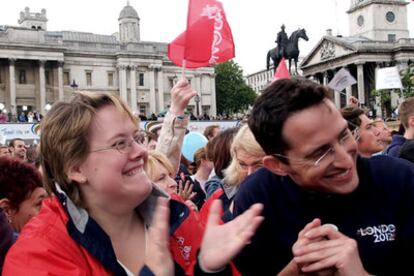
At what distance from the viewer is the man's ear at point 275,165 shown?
2.03 m

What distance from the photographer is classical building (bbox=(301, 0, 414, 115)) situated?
6156 cm

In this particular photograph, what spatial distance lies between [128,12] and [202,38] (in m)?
62.6

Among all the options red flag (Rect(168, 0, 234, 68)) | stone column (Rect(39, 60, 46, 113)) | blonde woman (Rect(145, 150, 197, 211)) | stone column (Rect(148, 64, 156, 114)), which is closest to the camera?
blonde woman (Rect(145, 150, 197, 211))

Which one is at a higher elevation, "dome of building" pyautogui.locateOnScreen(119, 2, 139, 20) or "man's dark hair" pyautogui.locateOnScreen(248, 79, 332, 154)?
"dome of building" pyautogui.locateOnScreen(119, 2, 139, 20)

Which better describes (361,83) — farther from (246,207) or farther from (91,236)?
(91,236)

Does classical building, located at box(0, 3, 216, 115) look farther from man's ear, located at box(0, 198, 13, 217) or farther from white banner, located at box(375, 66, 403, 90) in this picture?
man's ear, located at box(0, 198, 13, 217)

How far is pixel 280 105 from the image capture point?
1.95 metres

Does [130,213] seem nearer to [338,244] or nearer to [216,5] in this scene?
[338,244]

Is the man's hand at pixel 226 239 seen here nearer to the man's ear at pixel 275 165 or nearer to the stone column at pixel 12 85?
the man's ear at pixel 275 165

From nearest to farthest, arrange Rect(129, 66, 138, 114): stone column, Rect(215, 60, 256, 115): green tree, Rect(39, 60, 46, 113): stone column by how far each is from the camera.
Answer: Rect(39, 60, 46, 113): stone column < Rect(129, 66, 138, 114): stone column < Rect(215, 60, 256, 115): green tree

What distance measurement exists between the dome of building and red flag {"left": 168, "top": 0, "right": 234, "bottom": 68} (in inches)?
2446

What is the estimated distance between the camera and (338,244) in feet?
5.56

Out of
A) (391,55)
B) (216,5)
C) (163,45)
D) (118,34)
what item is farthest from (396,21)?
(216,5)

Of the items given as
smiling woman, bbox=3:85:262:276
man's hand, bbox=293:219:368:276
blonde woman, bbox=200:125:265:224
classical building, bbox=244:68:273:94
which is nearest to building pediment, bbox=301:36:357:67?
classical building, bbox=244:68:273:94
